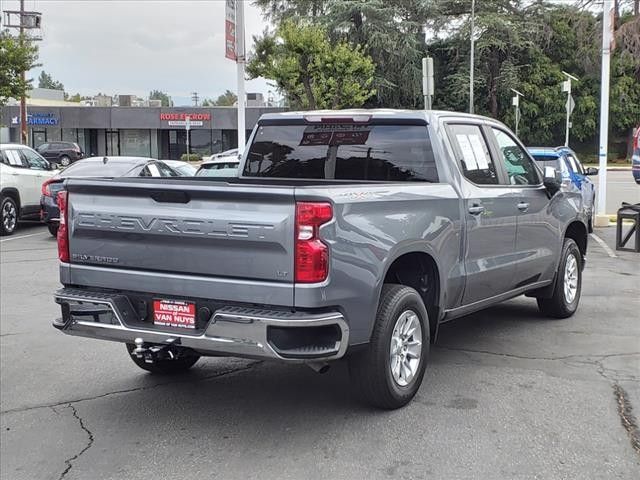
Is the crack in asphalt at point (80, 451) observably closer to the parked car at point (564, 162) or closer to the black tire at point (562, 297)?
the black tire at point (562, 297)

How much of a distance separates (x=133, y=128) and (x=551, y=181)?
5390cm

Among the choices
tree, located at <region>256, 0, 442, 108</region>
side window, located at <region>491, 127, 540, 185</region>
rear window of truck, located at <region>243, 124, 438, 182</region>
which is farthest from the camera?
tree, located at <region>256, 0, 442, 108</region>

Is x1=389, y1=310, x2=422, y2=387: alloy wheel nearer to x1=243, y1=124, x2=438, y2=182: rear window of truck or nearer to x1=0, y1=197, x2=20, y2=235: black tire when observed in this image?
x1=243, y1=124, x2=438, y2=182: rear window of truck

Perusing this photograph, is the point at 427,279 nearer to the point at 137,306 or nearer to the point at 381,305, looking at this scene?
the point at 381,305

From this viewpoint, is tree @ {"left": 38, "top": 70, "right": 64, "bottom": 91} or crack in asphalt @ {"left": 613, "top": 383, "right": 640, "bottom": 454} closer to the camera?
crack in asphalt @ {"left": 613, "top": 383, "right": 640, "bottom": 454}

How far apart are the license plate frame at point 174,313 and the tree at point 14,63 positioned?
1143 inches

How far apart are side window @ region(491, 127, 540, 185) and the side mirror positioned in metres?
0.10

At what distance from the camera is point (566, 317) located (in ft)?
25.6

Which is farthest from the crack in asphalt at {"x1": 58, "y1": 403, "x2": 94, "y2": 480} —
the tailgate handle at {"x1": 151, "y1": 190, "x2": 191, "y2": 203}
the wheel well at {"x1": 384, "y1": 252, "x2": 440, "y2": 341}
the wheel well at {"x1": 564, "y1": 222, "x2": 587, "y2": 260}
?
the wheel well at {"x1": 564, "y1": 222, "x2": 587, "y2": 260}

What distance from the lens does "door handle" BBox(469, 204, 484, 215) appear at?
5.72m

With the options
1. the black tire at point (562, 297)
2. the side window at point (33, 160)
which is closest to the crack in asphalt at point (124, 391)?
the black tire at point (562, 297)

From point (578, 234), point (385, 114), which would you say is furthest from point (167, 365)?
point (578, 234)

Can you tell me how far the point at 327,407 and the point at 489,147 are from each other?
2.75 m

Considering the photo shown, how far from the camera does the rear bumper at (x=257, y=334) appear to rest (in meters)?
4.11
